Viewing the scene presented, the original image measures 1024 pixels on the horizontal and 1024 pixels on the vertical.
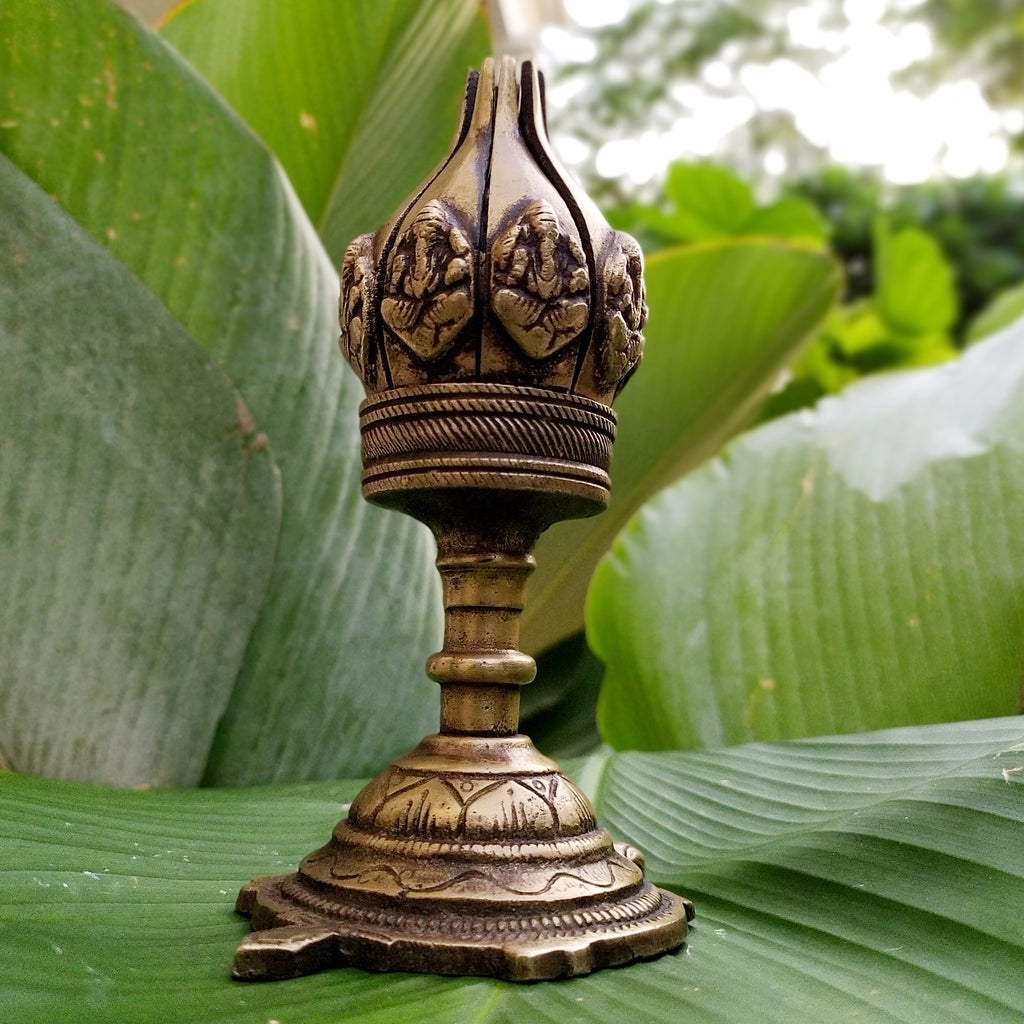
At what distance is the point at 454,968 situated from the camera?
0.92ft

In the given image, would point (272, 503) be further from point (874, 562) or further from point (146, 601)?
point (874, 562)

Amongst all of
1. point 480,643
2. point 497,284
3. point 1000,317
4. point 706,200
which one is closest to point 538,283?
point 497,284

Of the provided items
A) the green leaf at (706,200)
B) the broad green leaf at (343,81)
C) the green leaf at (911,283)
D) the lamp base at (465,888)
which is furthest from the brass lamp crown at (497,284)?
the green leaf at (911,283)

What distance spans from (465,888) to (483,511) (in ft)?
0.37

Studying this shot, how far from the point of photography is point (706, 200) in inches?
48.8

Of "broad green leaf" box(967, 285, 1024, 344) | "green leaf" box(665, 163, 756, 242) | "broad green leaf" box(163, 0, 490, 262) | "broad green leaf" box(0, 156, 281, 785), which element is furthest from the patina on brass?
"broad green leaf" box(967, 285, 1024, 344)

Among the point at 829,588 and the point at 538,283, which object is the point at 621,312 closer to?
the point at 538,283

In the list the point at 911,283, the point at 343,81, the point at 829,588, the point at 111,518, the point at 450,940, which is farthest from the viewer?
the point at 911,283

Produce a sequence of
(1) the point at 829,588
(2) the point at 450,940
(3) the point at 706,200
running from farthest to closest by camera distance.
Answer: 1. (3) the point at 706,200
2. (1) the point at 829,588
3. (2) the point at 450,940

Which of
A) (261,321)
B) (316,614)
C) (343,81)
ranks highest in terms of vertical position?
(343,81)

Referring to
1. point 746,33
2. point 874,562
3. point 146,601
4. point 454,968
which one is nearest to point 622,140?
point 746,33

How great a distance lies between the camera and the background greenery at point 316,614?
0.30 metres

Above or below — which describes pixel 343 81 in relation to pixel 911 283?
below

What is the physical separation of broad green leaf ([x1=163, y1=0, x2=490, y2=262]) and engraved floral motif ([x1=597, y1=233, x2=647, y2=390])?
0.40 m
